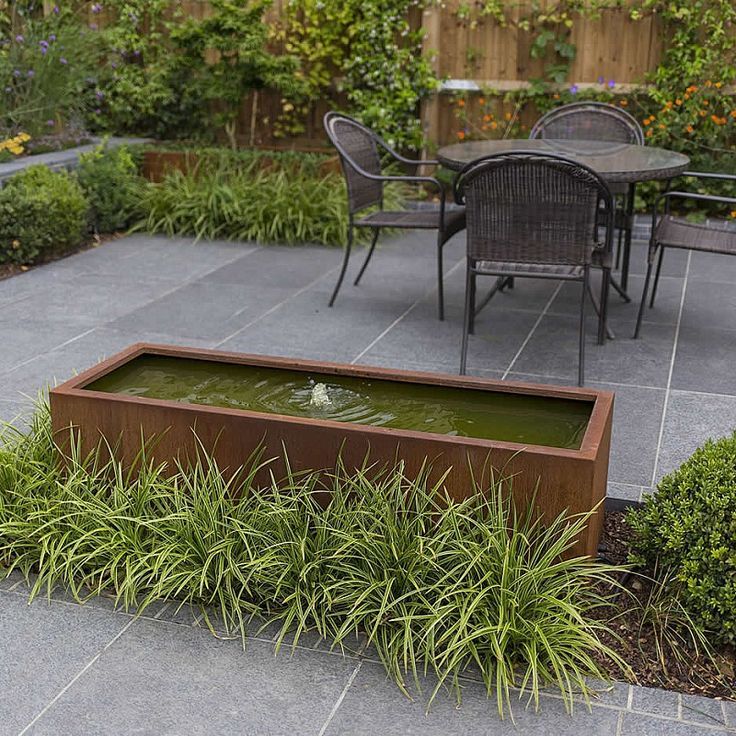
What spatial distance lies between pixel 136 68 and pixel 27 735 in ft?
22.8

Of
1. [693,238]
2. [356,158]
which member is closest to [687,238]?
[693,238]

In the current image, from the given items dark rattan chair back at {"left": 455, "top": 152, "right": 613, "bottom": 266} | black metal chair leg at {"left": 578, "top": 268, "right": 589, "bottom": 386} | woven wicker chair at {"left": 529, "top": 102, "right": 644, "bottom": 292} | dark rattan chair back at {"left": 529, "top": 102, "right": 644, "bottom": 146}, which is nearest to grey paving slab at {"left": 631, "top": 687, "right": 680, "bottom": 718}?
black metal chair leg at {"left": 578, "top": 268, "right": 589, "bottom": 386}

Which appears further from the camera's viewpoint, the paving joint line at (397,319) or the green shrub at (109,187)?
the green shrub at (109,187)

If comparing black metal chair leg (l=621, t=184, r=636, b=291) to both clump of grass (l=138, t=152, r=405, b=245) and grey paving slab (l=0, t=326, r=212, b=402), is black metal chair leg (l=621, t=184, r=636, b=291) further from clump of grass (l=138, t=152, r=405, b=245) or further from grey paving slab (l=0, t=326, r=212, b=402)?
grey paving slab (l=0, t=326, r=212, b=402)

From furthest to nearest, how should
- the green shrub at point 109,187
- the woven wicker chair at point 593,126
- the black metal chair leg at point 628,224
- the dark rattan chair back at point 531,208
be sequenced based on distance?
the green shrub at point 109,187, the woven wicker chair at point 593,126, the black metal chair leg at point 628,224, the dark rattan chair back at point 531,208

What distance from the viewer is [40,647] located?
92.5 inches

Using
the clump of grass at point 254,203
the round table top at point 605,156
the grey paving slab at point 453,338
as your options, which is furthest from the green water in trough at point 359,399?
the clump of grass at point 254,203

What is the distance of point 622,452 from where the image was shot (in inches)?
135

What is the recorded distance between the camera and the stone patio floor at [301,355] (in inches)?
83.4

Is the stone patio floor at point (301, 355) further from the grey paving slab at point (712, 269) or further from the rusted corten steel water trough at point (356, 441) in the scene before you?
the rusted corten steel water trough at point (356, 441)

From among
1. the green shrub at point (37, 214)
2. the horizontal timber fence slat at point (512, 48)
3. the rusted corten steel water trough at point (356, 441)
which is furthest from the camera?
the horizontal timber fence slat at point (512, 48)

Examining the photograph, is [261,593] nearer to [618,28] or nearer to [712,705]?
[712,705]

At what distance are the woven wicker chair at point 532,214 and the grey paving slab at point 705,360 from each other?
0.49m

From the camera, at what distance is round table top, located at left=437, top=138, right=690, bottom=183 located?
426 centimetres
